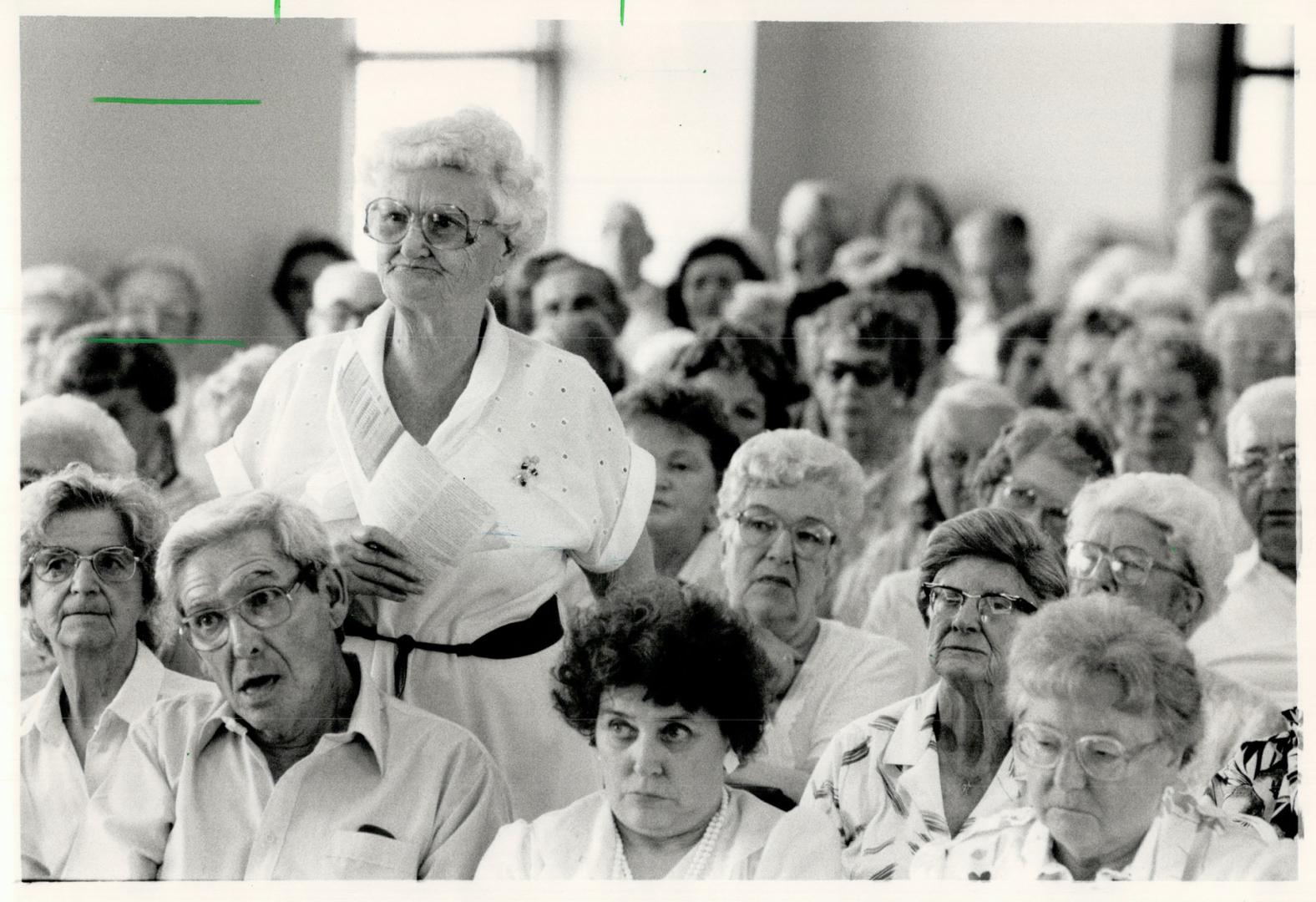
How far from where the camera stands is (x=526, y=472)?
9.12 feet

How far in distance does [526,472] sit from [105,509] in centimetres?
66

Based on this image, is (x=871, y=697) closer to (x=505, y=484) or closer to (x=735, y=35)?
(x=505, y=484)

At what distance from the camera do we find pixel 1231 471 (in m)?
3.00

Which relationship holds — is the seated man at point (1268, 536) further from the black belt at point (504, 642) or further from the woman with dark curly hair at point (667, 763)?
the black belt at point (504, 642)

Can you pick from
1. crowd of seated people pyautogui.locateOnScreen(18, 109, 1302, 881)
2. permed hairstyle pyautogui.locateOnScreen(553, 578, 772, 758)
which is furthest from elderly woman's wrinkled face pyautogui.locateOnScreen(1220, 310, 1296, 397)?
permed hairstyle pyautogui.locateOnScreen(553, 578, 772, 758)

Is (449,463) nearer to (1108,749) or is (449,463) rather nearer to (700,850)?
(700,850)

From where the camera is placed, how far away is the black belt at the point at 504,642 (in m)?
2.75

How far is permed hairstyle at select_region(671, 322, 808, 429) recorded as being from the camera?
300cm

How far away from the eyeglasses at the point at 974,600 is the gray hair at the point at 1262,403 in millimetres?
577

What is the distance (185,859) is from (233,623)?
1.21 ft

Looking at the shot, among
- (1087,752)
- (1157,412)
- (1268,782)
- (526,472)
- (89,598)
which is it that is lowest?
(1268,782)

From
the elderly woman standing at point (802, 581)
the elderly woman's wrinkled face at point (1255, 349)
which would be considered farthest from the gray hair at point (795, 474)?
the elderly woman's wrinkled face at point (1255, 349)

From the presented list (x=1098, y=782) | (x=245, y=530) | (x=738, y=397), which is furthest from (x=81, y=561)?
(x=1098, y=782)

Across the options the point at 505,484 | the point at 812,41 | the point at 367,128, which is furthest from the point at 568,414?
the point at 812,41
